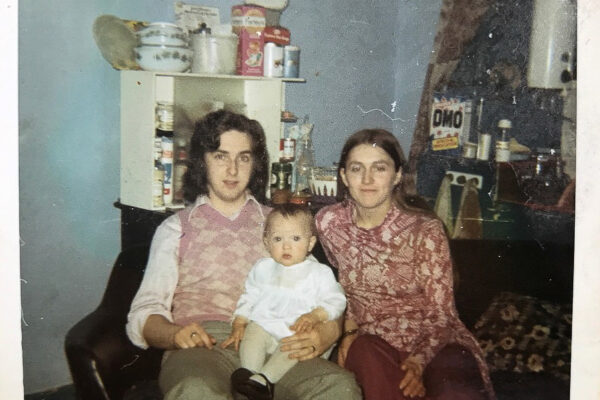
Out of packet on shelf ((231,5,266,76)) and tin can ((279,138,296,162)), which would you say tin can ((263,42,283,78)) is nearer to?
packet on shelf ((231,5,266,76))

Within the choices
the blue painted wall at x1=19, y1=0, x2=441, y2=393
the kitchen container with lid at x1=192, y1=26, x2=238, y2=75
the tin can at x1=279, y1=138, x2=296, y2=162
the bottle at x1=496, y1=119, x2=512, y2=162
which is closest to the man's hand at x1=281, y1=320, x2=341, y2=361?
the blue painted wall at x1=19, y1=0, x2=441, y2=393

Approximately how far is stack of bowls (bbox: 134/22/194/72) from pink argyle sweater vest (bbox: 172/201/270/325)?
14.4 inches

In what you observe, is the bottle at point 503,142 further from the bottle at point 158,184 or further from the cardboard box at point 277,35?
the bottle at point 158,184

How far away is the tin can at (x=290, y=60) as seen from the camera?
1.56 meters

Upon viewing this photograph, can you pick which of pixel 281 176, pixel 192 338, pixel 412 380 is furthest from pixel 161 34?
pixel 412 380

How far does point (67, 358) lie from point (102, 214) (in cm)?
33

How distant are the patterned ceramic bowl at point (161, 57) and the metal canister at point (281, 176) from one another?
1.20 ft

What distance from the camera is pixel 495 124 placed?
179 centimetres

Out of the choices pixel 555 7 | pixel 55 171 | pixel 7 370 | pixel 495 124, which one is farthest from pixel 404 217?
pixel 7 370

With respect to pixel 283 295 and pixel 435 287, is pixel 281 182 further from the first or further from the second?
pixel 435 287

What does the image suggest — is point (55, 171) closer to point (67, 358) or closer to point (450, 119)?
point (67, 358)

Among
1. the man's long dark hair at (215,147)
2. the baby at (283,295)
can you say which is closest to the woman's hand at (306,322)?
the baby at (283,295)

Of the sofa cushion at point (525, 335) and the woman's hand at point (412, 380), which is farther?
the sofa cushion at point (525, 335)

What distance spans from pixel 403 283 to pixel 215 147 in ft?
1.84
